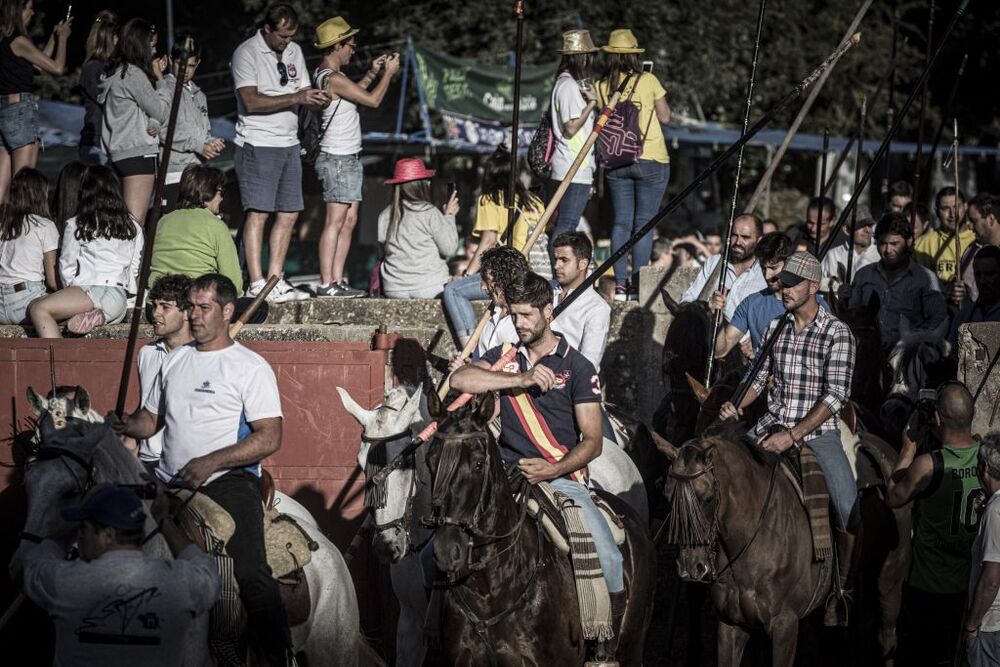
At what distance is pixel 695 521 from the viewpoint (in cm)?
→ 803

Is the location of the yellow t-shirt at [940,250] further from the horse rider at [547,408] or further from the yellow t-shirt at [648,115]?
the horse rider at [547,408]

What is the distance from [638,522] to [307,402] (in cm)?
357

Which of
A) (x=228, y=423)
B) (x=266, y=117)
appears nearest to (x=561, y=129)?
(x=266, y=117)

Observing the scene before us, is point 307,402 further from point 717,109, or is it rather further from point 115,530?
point 717,109

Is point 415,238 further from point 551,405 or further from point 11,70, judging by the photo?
point 551,405

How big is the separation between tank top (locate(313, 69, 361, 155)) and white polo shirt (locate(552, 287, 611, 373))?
3.65 m

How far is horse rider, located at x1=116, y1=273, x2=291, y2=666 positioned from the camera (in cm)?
768

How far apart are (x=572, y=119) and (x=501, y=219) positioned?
1.15 m

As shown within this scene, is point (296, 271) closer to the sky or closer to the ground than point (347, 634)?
closer to the sky

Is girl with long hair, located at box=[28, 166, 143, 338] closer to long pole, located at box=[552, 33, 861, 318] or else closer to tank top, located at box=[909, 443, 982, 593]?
long pole, located at box=[552, 33, 861, 318]

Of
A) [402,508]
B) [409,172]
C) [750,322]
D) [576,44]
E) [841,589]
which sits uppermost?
[576,44]

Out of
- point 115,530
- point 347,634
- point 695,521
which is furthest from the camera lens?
point 347,634

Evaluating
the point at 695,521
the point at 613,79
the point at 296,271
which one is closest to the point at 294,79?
the point at 613,79

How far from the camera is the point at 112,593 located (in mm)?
6043
